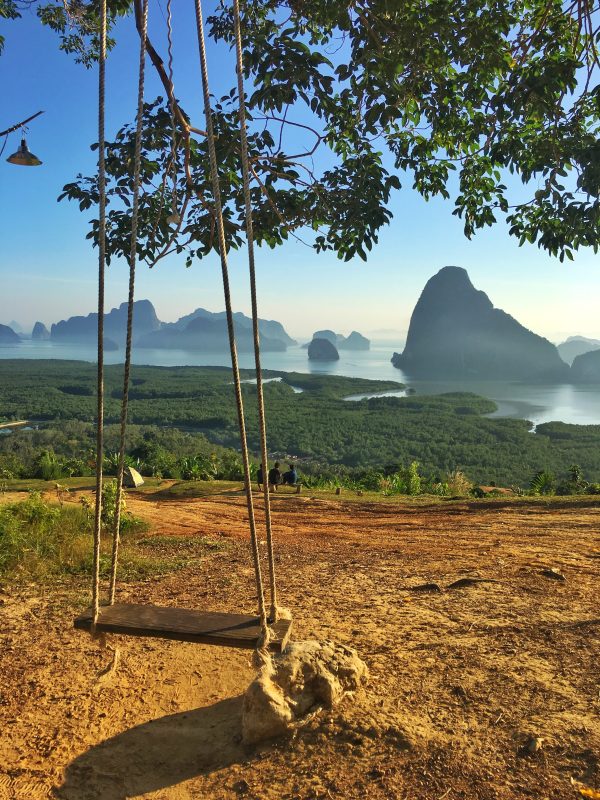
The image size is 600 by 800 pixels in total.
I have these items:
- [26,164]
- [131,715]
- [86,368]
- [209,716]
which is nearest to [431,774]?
[209,716]

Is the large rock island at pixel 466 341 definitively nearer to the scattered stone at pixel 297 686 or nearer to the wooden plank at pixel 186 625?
the scattered stone at pixel 297 686

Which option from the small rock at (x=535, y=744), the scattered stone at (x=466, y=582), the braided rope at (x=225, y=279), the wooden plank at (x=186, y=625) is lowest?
the scattered stone at (x=466, y=582)

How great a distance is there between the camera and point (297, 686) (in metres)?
2.93

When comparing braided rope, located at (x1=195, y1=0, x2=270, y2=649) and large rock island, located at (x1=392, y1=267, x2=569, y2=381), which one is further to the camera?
large rock island, located at (x1=392, y1=267, x2=569, y2=381)

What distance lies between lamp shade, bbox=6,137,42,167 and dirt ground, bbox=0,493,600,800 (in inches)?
194

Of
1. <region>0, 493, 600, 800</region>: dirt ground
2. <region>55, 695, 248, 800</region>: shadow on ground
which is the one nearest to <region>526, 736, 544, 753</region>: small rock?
<region>0, 493, 600, 800</region>: dirt ground

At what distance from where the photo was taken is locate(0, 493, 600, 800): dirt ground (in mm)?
2549

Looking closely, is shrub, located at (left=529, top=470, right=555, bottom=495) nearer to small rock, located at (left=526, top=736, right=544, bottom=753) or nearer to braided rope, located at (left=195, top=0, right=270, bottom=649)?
small rock, located at (left=526, top=736, right=544, bottom=753)

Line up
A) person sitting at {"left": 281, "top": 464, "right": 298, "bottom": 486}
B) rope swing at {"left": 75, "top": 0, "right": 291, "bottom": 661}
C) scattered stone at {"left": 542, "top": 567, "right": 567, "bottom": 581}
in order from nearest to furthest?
rope swing at {"left": 75, "top": 0, "right": 291, "bottom": 661} → scattered stone at {"left": 542, "top": 567, "right": 567, "bottom": 581} → person sitting at {"left": 281, "top": 464, "right": 298, "bottom": 486}

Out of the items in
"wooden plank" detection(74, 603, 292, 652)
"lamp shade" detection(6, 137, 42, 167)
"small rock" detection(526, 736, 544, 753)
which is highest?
"lamp shade" detection(6, 137, 42, 167)

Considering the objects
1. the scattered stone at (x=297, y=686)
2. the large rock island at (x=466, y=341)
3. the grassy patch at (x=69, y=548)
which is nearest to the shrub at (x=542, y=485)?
the grassy patch at (x=69, y=548)

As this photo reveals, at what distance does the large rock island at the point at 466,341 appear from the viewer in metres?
134

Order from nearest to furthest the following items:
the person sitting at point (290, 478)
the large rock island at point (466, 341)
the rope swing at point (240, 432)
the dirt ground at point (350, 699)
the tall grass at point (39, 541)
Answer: the dirt ground at point (350, 699)
the rope swing at point (240, 432)
the tall grass at point (39, 541)
the person sitting at point (290, 478)
the large rock island at point (466, 341)

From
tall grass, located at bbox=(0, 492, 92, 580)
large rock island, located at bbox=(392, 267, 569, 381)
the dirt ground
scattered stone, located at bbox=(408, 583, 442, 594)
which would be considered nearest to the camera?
the dirt ground
